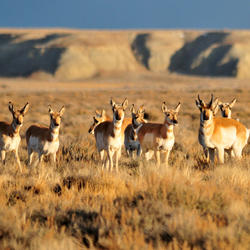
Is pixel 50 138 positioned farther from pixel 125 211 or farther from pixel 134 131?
pixel 125 211

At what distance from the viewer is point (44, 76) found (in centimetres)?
12169

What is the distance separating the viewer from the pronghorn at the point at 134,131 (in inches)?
421

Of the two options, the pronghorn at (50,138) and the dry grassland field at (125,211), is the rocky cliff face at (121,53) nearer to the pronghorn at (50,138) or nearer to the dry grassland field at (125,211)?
the pronghorn at (50,138)

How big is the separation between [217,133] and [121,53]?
435 ft

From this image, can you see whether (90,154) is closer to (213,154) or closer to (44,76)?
(213,154)

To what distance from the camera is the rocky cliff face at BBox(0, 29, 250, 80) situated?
12674 centimetres

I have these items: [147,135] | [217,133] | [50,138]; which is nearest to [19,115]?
[50,138]

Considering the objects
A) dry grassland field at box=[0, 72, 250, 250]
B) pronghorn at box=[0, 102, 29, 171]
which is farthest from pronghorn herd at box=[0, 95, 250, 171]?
dry grassland field at box=[0, 72, 250, 250]

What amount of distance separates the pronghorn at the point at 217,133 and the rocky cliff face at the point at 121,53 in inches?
4489

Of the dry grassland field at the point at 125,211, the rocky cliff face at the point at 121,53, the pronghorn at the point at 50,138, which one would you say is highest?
the rocky cliff face at the point at 121,53

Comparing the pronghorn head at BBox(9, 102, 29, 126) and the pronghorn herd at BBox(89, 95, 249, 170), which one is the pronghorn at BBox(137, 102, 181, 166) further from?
the pronghorn head at BBox(9, 102, 29, 126)

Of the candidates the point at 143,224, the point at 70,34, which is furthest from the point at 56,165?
the point at 70,34

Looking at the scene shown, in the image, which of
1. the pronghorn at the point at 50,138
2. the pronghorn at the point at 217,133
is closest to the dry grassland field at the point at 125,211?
the pronghorn at the point at 217,133

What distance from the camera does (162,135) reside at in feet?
30.3
